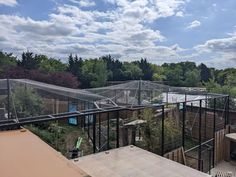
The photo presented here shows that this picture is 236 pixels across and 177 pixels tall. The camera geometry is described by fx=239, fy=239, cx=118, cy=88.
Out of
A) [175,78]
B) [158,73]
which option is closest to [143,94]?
[175,78]

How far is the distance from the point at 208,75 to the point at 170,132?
81.2ft

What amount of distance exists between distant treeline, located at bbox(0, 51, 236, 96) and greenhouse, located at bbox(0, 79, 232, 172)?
7024 mm

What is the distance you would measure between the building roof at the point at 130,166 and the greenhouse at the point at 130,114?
496 millimetres

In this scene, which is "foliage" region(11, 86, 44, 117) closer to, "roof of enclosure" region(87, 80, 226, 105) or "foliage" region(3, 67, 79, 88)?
"roof of enclosure" region(87, 80, 226, 105)

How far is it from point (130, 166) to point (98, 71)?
20.7 metres

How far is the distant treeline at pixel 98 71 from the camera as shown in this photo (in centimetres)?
1714

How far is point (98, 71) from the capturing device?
2458 centimetres

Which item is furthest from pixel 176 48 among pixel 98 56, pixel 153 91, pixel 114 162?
pixel 114 162

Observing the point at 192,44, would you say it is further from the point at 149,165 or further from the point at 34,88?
the point at 149,165

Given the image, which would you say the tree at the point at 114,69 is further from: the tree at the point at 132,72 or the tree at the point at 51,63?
the tree at the point at 51,63

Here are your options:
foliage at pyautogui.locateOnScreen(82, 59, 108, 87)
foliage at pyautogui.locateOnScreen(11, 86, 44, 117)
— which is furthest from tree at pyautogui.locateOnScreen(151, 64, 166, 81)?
foliage at pyautogui.locateOnScreen(11, 86, 44, 117)

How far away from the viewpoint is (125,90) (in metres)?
11.4

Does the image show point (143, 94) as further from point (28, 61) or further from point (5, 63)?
point (28, 61)

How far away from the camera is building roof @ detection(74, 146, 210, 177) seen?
13.2 ft
